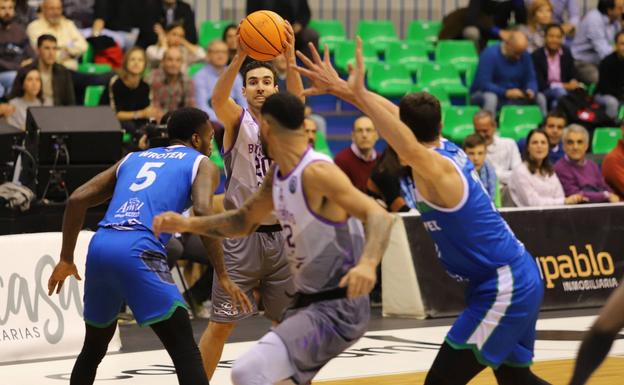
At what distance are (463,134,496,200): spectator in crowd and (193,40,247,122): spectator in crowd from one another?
280 cm

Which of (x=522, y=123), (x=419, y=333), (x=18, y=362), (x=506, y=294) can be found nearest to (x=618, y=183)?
(x=522, y=123)

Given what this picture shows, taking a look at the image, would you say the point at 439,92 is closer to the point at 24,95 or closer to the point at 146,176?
the point at 24,95

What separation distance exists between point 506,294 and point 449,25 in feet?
→ 42.7

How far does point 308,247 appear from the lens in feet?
18.0

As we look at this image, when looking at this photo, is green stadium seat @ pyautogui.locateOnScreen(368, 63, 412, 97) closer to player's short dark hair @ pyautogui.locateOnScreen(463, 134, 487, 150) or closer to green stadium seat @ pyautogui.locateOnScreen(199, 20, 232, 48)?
green stadium seat @ pyautogui.locateOnScreen(199, 20, 232, 48)

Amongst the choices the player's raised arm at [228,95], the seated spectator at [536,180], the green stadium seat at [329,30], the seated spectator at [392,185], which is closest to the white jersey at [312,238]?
the player's raised arm at [228,95]

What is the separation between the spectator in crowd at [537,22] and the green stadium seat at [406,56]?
1465 millimetres

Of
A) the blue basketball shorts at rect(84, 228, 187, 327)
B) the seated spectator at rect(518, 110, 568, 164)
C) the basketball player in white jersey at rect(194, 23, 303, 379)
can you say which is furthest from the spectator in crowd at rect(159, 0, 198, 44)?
the blue basketball shorts at rect(84, 228, 187, 327)

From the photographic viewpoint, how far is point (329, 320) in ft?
17.9

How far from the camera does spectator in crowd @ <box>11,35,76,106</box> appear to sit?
12977mm

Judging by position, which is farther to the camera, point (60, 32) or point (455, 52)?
point (455, 52)

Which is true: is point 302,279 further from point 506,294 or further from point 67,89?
point 67,89

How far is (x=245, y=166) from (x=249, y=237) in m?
0.42

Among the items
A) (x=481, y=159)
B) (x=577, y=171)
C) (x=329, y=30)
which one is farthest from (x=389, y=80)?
(x=481, y=159)
